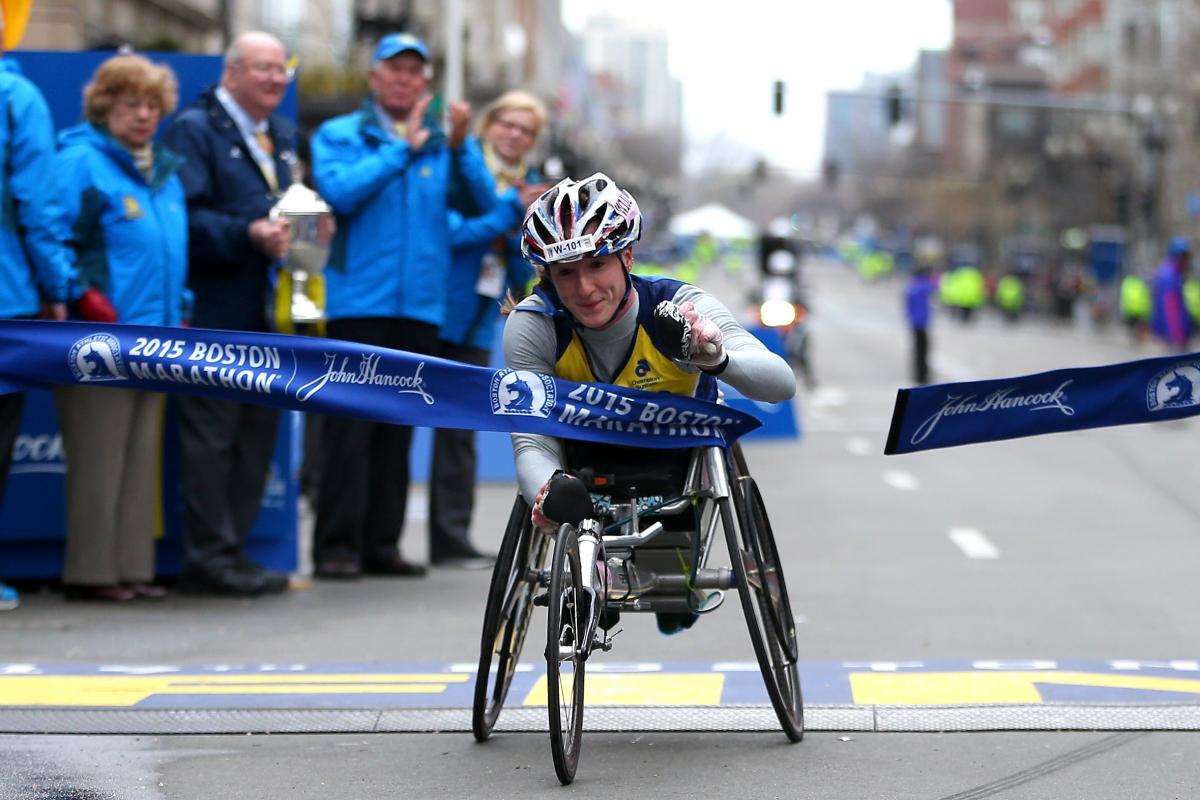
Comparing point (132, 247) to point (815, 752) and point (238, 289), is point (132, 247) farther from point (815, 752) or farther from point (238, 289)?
point (815, 752)

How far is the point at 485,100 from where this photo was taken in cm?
4612

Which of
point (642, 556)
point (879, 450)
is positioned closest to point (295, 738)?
point (642, 556)

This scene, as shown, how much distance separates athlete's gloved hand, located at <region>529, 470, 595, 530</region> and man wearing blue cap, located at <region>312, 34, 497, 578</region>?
394cm

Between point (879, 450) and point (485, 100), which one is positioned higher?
point (485, 100)

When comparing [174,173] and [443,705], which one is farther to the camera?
[174,173]

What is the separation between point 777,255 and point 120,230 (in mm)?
21167

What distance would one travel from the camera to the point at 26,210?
8.21 meters

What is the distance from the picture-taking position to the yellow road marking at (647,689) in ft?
22.2

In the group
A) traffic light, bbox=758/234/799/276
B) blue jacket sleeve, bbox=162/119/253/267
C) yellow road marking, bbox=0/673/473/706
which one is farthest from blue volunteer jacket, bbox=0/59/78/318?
traffic light, bbox=758/234/799/276

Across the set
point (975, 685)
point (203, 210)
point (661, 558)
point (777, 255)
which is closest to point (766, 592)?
point (661, 558)

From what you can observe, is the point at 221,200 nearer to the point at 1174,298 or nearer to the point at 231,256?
the point at 231,256

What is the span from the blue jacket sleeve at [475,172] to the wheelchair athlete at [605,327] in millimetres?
3624

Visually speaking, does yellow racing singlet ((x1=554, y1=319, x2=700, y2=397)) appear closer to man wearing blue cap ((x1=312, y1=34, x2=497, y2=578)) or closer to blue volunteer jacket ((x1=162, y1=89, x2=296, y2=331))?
blue volunteer jacket ((x1=162, y1=89, x2=296, y2=331))

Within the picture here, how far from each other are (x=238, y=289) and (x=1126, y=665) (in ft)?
13.3
